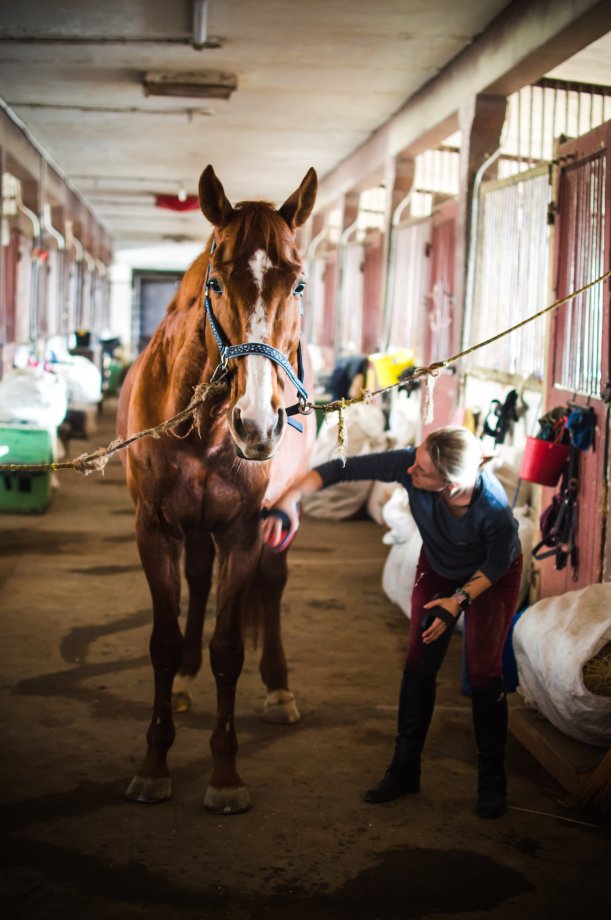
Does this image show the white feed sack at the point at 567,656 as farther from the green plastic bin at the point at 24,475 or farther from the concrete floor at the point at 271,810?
the green plastic bin at the point at 24,475

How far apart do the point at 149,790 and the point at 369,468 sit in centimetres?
124

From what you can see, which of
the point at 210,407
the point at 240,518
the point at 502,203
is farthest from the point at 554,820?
the point at 502,203

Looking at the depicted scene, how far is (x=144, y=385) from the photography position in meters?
3.32

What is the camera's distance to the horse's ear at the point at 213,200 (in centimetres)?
283

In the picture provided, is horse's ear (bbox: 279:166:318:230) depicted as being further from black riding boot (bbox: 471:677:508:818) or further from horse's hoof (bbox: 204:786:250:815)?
horse's hoof (bbox: 204:786:250:815)

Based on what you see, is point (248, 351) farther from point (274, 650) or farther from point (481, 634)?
point (274, 650)

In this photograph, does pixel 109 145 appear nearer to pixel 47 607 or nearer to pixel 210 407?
pixel 47 607

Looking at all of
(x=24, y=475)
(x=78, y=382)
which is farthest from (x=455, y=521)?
(x=78, y=382)

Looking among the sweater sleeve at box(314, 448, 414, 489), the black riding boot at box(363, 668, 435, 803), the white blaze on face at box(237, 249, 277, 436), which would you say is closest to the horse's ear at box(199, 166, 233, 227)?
the white blaze on face at box(237, 249, 277, 436)

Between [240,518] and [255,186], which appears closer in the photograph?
[240,518]

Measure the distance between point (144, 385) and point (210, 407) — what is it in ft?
1.46

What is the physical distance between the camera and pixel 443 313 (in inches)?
297

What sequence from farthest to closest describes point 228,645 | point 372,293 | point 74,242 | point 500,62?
point 74,242 < point 372,293 < point 500,62 < point 228,645

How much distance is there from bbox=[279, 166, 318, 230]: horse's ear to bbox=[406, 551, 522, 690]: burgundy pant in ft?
4.12
